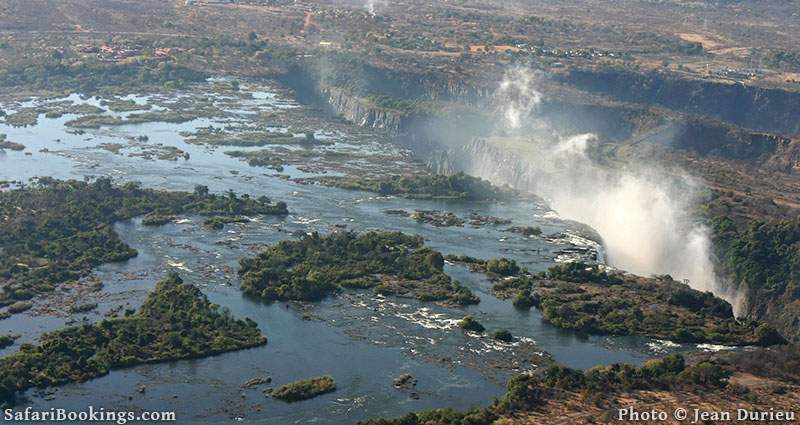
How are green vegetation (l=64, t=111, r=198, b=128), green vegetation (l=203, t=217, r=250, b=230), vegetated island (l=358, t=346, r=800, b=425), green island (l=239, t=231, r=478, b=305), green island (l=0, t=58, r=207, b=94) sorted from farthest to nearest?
green island (l=0, t=58, r=207, b=94) → green vegetation (l=64, t=111, r=198, b=128) → green vegetation (l=203, t=217, r=250, b=230) → green island (l=239, t=231, r=478, b=305) → vegetated island (l=358, t=346, r=800, b=425)

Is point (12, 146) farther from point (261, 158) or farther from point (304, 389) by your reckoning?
point (304, 389)

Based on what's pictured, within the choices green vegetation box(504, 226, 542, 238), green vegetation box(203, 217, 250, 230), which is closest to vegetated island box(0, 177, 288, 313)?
green vegetation box(203, 217, 250, 230)

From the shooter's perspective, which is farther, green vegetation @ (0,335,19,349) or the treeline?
the treeline

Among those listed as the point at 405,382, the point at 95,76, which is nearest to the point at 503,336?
the point at 405,382

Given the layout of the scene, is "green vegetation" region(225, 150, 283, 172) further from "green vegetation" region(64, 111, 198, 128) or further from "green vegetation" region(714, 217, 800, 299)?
"green vegetation" region(714, 217, 800, 299)

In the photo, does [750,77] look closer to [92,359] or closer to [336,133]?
[336,133]

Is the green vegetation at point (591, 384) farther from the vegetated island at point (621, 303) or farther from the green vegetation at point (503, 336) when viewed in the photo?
the vegetated island at point (621, 303)

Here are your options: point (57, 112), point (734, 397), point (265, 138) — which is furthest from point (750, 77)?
point (734, 397)
